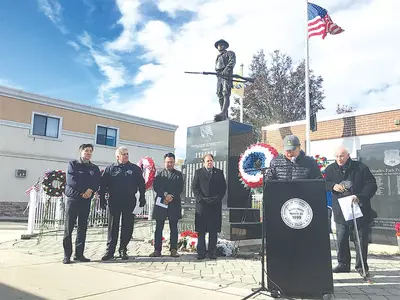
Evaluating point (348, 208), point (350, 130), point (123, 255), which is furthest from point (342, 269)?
point (350, 130)

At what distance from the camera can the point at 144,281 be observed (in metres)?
4.34

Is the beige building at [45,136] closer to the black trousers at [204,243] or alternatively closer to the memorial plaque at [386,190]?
the black trousers at [204,243]

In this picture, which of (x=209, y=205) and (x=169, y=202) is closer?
(x=209, y=205)

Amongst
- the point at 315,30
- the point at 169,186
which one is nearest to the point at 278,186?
the point at 169,186

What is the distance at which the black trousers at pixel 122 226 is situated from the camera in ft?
20.0

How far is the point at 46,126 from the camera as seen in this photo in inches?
892

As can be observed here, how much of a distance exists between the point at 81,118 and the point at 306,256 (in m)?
22.7

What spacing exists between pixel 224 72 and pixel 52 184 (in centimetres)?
511

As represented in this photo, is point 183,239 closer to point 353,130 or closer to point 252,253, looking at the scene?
point 252,253

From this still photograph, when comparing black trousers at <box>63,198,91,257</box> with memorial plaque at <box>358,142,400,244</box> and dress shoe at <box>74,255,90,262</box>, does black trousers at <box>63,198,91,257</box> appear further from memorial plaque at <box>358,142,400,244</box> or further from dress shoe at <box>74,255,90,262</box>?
memorial plaque at <box>358,142,400,244</box>

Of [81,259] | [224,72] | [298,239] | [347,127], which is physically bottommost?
[81,259]

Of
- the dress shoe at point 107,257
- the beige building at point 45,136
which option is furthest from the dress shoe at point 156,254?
the beige building at point 45,136

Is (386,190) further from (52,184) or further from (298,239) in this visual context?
(52,184)

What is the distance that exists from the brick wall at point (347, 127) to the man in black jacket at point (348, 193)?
8.15 meters
